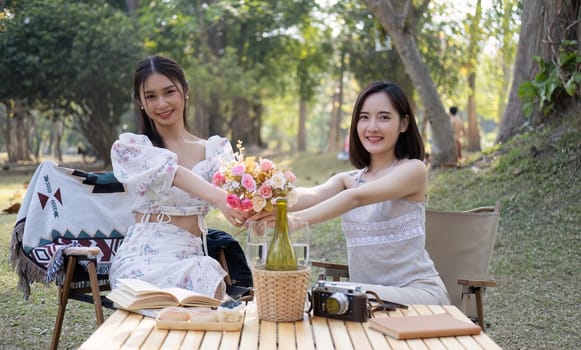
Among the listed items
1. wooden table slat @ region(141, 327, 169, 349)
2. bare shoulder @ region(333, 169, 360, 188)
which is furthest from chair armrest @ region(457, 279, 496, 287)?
wooden table slat @ region(141, 327, 169, 349)

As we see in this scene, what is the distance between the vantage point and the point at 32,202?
3.80 meters

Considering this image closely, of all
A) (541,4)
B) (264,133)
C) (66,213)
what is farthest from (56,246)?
(264,133)

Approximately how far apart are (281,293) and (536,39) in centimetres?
751

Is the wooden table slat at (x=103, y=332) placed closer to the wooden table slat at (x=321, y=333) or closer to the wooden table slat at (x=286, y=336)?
the wooden table slat at (x=286, y=336)

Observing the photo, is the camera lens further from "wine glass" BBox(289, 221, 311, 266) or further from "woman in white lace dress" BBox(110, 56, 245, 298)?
"woman in white lace dress" BBox(110, 56, 245, 298)

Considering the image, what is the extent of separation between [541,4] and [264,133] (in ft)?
167

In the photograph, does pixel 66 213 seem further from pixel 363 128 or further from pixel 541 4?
pixel 541 4

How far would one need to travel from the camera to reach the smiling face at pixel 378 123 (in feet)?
10.2

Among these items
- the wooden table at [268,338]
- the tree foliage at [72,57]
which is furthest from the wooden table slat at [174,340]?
the tree foliage at [72,57]

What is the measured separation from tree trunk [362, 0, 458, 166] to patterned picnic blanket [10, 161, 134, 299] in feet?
20.4

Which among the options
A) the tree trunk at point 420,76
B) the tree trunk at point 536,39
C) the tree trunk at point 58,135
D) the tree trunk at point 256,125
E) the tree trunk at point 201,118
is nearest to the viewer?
the tree trunk at point 536,39

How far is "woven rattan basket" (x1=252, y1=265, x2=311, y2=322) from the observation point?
2.37 metres

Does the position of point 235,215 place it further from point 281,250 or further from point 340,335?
point 340,335

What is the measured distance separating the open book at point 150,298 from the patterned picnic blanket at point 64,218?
104 centimetres
